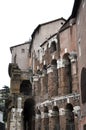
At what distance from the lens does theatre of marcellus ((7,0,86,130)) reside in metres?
26.4

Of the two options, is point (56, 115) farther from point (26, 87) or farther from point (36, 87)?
point (26, 87)

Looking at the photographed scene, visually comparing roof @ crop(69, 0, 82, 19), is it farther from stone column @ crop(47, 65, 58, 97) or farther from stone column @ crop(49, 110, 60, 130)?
stone column @ crop(49, 110, 60, 130)

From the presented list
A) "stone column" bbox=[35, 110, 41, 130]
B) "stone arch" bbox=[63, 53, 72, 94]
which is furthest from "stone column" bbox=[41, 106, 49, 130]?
"stone arch" bbox=[63, 53, 72, 94]

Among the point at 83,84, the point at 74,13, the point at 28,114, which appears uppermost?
the point at 74,13

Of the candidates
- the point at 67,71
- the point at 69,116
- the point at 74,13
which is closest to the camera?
the point at 74,13

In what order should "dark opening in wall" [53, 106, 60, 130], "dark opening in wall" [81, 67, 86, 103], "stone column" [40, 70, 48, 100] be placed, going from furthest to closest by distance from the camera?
1. "stone column" [40, 70, 48, 100]
2. "dark opening in wall" [53, 106, 60, 130]
3. "dark opening in wall" [81, 67, 86, 103]

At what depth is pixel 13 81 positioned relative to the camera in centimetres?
3962

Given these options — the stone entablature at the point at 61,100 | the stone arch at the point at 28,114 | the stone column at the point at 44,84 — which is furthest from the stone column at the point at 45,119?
the stone arch at the point at 28,114

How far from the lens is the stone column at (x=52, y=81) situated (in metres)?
32.3

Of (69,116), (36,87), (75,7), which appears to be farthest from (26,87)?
(75,7)

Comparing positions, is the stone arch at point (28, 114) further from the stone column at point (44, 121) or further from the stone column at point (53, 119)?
the stone column at point (53, 119)

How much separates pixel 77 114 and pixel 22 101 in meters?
10.7

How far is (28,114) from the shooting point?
39875mm

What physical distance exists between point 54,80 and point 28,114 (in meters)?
8.68
